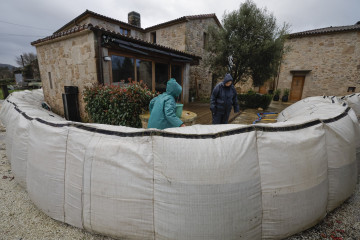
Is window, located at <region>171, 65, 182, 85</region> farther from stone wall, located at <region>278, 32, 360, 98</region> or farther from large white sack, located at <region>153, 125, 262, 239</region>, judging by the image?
stone wall, located at <region>278, 32, 360, 98</region>

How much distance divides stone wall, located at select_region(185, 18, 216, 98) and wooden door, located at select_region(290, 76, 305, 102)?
6751mm

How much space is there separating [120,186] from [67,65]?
5.61 metres

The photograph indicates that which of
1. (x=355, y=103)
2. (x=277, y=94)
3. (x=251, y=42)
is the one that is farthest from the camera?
(x=277, y=94)

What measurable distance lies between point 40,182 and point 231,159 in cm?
175

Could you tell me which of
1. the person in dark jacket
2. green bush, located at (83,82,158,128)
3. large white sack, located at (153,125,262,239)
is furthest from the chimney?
large white sack, located at (153,125,262,239)

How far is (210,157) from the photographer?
1156mm

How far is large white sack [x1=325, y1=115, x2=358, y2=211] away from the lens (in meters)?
1.44

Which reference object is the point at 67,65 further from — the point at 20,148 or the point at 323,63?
the point at 323,63

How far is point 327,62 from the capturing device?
443 inches

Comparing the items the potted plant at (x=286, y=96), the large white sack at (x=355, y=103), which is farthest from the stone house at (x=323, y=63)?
the large white sack at (x=355, y=103)

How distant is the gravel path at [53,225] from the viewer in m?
1.36

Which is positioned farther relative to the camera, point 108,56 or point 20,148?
point 108,56

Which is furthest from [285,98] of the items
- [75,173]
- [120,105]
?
[75,173]

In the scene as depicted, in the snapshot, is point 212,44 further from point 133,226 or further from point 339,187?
point 133,226
